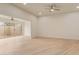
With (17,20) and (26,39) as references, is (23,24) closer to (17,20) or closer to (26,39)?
(17,20)

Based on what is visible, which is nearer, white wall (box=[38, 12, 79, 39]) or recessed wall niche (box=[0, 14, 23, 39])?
white wall (box=[38, 12, 79, 39])

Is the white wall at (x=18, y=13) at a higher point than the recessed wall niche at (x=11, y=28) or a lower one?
higher

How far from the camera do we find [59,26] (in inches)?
92.7

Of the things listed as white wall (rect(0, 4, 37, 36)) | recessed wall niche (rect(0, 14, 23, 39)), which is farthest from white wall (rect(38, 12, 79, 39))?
recessed wall niche (rect(0, 14, 23, 39))

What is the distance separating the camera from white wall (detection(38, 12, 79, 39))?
86.8 inches

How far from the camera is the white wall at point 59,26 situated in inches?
86.8

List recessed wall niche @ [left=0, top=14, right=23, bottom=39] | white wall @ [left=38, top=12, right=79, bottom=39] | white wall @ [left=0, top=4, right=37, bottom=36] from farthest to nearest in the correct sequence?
recessed wall niche @ [left=0, top=14, right=23, bottom=39]
white wall @ [left=38, top=12, right=79, bottom=39]
white wall @ [left=0, top=4, right=37, bottom=36]

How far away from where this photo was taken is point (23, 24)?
7.97 ft

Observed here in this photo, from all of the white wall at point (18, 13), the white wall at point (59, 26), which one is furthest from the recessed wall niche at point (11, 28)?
the white wall at point (59, 26)

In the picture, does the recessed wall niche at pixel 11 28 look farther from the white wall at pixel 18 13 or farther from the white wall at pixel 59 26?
the white wall at pixel 59 26

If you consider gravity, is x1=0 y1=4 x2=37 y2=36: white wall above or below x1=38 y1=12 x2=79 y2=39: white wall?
above

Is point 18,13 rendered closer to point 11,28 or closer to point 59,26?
point 11,28

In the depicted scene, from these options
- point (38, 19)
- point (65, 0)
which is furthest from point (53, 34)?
point (65, 0)

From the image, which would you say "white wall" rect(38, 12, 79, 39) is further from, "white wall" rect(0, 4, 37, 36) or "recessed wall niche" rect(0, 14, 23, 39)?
"recessed wall niche" rect(0, 14, 23, 39)
